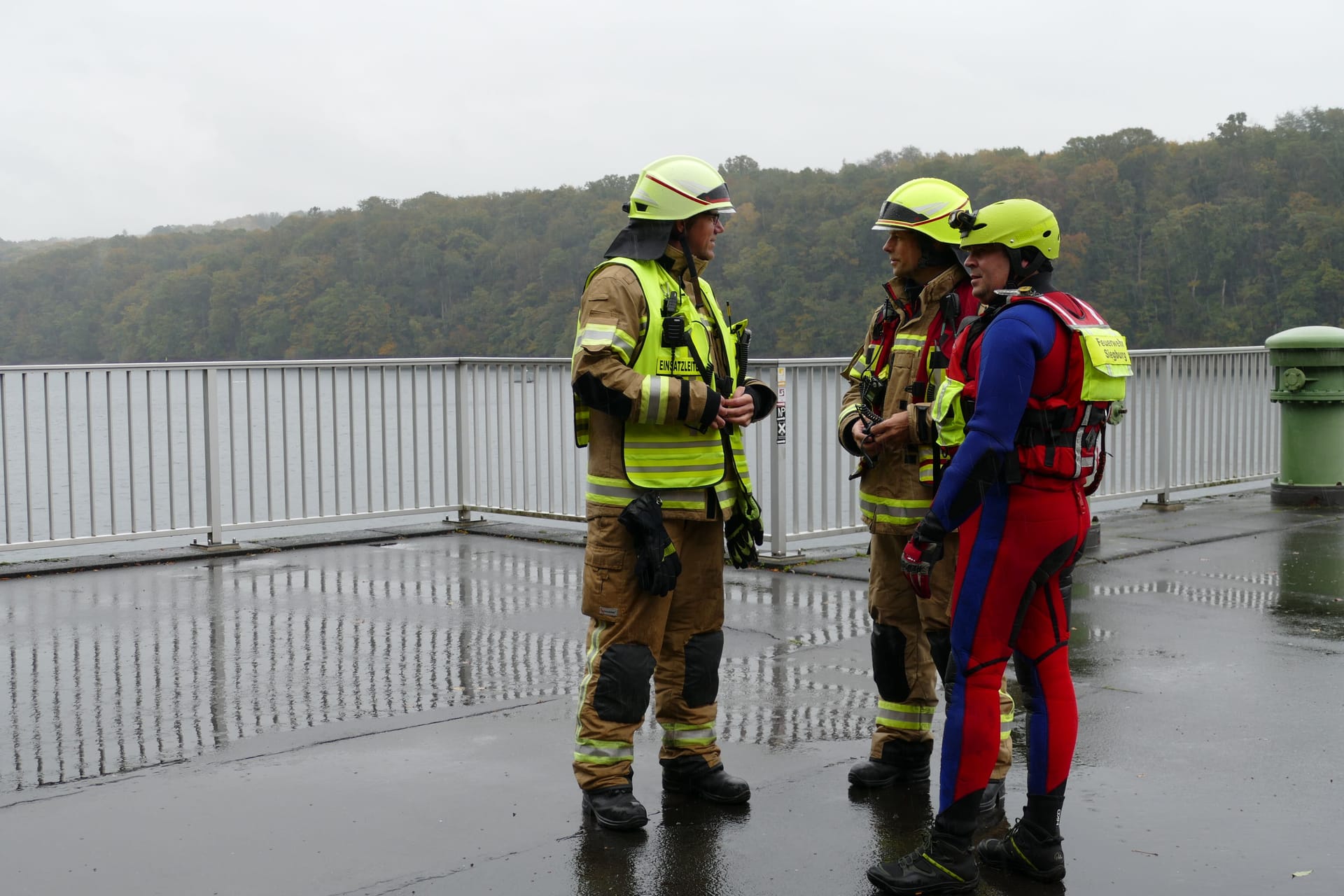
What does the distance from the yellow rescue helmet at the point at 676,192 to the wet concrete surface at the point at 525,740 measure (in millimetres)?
1974

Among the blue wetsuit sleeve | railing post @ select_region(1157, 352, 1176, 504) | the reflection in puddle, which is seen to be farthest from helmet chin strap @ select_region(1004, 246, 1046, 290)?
railing post @ select_region(1157, 352, 1176, 504)

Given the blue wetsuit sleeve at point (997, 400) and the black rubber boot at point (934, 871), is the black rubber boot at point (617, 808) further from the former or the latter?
the blue wetsuit sleeve at point (997, 400)

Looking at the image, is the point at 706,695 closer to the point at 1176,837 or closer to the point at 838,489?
the point at 1176,837

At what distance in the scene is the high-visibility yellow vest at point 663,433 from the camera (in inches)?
182

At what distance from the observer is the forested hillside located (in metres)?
33.9

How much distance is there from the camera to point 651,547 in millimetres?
4500

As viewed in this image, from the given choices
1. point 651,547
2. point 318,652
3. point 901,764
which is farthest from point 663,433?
point 318,652

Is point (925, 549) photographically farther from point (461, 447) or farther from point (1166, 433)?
point (1166, 433)

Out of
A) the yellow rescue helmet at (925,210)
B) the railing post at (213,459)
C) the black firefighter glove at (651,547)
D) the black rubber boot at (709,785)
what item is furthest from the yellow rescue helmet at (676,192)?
the railing post at (213,459)

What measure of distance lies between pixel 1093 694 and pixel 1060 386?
2.69 meters

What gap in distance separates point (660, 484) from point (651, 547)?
243 mm

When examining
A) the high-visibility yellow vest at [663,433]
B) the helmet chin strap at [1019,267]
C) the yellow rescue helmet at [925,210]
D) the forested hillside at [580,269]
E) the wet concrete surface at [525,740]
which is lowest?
the wet concrete surface at [525,740]

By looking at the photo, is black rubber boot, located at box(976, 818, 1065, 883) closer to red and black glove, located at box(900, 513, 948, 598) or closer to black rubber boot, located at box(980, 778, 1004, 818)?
black rubber boot, located at box(980, 778, 1004, 818)

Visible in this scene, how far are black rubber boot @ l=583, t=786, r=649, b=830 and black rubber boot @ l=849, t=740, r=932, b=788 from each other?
0.84m
